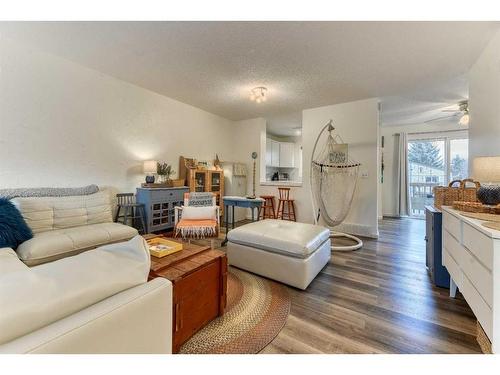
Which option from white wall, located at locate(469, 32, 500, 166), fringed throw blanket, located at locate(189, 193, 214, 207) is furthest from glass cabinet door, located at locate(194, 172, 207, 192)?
white wall, located at locate(469, 32, 500, 166)

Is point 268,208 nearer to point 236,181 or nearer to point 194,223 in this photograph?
point 236,181

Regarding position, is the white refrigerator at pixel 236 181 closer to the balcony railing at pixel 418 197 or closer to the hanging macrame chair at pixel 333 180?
the hanging macrame chair at pixel 333 180

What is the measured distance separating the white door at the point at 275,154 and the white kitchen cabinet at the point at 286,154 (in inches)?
5.3

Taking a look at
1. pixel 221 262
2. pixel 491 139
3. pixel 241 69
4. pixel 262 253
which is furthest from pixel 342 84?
pixel 221 262

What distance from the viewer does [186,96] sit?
3902mm

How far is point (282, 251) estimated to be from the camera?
2.13m

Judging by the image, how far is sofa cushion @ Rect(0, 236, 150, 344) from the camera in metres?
0.53

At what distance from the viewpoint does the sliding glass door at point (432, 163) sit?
5.29m

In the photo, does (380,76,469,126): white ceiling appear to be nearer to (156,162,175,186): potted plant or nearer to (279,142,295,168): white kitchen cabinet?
(279,142,295,168): white kitchen cabinet

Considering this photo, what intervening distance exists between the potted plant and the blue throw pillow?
6.31 feet

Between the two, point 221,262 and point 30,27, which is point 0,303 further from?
point 30,27

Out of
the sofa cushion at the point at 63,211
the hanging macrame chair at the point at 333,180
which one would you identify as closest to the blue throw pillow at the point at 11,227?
the sofa cushion at the point at 63,211

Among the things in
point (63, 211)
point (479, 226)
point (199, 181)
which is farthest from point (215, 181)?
point (479, 226)
